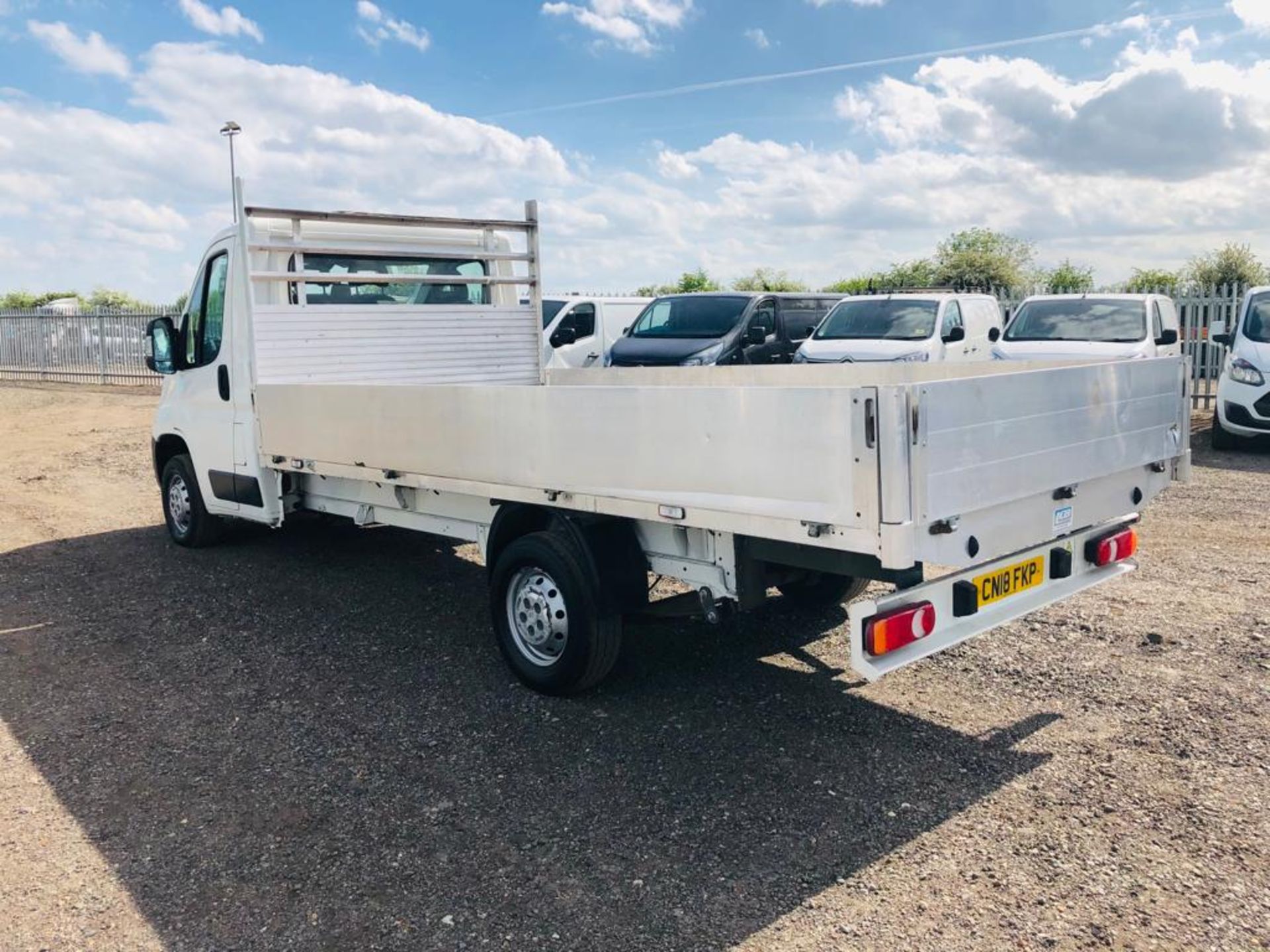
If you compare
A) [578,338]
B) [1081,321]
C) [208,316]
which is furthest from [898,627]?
[578,338]

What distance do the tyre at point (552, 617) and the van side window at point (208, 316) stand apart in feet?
11.3

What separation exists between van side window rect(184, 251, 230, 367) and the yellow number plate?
5425 mm

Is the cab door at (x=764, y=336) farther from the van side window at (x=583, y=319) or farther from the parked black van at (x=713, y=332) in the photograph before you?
the van side window at (x=583, y=319)

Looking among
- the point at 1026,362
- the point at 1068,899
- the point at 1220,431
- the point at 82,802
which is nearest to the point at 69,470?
the point at 82,802

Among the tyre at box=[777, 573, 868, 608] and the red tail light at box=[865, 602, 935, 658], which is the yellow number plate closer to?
the red tail light at box=[865, 602, 935, 658]

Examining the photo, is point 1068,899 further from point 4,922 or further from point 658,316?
point 658,316

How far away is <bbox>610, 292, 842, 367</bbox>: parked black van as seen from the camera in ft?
47.8

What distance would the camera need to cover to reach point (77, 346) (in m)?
26.6

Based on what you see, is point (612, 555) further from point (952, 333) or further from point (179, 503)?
point (952, 333)

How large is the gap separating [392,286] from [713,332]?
808 centimetres

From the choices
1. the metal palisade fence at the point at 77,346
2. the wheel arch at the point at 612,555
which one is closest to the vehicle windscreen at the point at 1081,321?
the wheel arch at the point at 612,555

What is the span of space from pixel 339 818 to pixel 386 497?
7.80 ft

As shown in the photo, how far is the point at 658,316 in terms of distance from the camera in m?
15.7

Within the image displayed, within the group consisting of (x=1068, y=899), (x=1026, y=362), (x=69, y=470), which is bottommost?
(x=1068, y=899)
